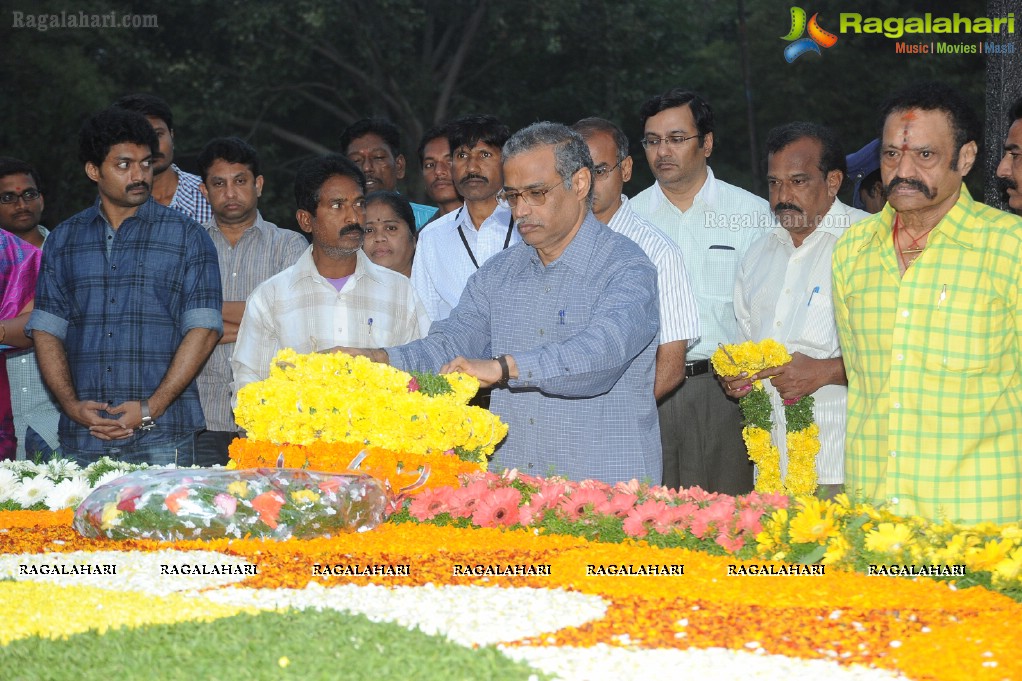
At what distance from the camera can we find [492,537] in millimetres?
4160

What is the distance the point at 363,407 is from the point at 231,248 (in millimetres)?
3106

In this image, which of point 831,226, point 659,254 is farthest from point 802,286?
point 659,254

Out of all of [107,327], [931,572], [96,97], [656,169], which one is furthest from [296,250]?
[96,97]

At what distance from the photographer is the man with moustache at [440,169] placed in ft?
25.8

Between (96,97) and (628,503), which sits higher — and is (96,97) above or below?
above

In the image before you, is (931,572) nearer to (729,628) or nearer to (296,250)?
(729,628)

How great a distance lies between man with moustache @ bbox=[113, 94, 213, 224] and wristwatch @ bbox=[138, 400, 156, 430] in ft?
5.70

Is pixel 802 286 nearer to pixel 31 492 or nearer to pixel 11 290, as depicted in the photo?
pixel 31 492

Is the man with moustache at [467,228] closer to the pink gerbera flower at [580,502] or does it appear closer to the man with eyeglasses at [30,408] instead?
the man with eyeglasses at [30,408]

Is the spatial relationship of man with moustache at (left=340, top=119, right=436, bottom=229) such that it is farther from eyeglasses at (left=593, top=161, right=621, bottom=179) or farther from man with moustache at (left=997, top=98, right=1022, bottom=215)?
man with moustache at (left=997, top=98, right=1022, bottom=215)

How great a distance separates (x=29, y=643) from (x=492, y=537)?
158 centimetres

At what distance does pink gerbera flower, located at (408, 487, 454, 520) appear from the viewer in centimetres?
437

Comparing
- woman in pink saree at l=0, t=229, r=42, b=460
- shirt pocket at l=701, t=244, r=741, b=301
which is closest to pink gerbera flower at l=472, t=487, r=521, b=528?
shirt pocket at l=701, t=244, r=741, b=301

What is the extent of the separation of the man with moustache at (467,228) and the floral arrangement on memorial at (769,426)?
1445mm
